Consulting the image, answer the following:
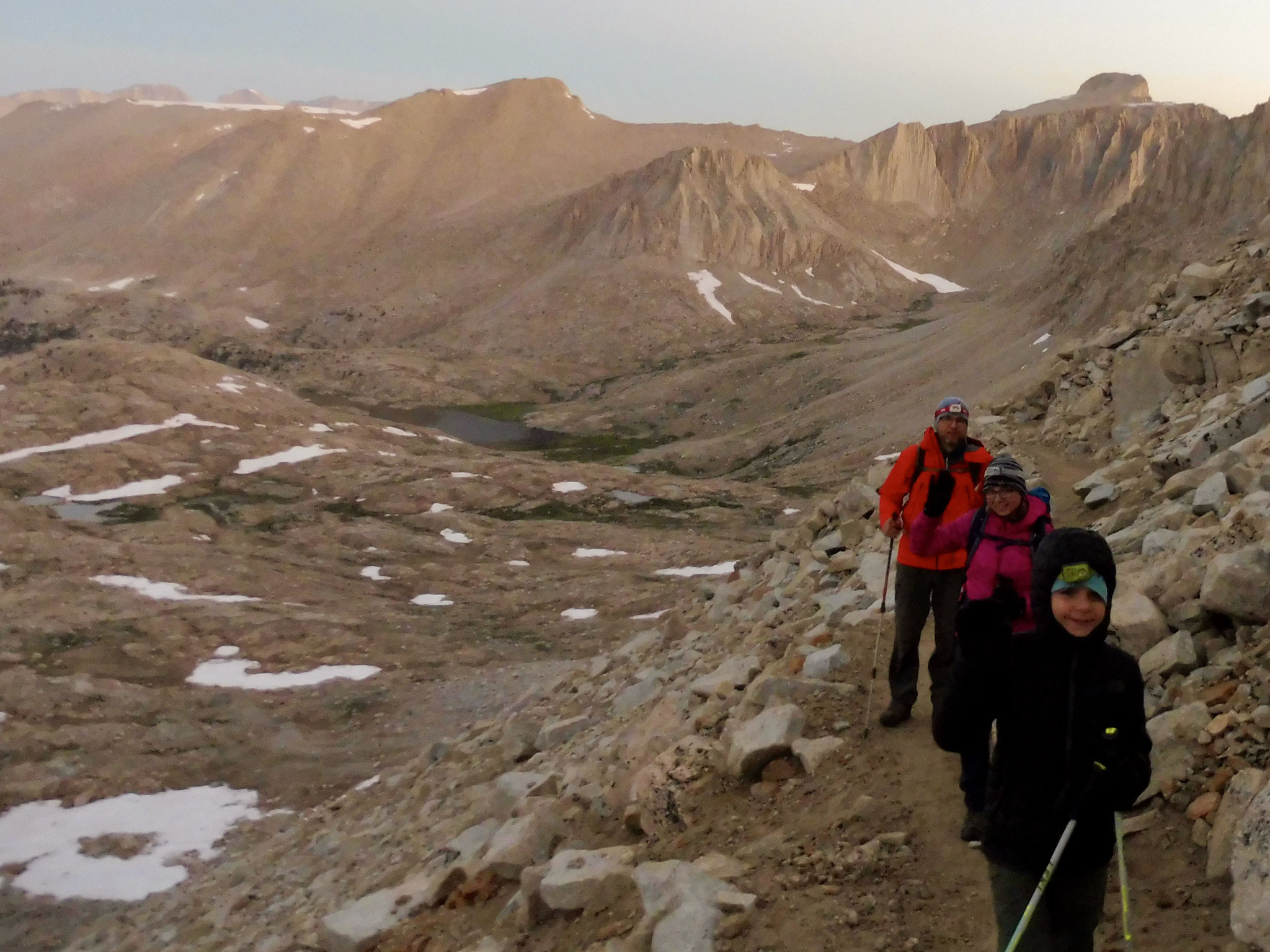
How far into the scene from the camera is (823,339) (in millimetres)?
97625

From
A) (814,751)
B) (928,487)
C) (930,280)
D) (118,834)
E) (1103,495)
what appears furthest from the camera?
(930,280)

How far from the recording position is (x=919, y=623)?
23.6ft

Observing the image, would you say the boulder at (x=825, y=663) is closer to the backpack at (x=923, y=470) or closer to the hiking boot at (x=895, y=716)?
the hiking boot at (x=895, y=716)

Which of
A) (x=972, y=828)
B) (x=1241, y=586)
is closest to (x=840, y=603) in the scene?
(x=1241, y=586)

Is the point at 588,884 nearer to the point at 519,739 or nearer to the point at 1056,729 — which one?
the point at 1056,729

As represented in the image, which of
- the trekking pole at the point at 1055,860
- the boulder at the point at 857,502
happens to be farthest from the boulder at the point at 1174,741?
the boulder at the point at 857,502

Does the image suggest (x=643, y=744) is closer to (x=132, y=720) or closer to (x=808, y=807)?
(x=808, y=807)

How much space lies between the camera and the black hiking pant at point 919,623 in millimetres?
7031

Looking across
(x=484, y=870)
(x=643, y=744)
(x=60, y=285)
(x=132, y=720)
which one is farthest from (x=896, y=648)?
(x=60, y=285)

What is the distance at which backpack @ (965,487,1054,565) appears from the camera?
17.2 ft

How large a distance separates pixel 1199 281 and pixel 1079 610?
44.8 feet

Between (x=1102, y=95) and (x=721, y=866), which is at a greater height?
(x=1102, y=95)

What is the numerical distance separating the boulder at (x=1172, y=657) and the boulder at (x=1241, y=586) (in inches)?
11.2

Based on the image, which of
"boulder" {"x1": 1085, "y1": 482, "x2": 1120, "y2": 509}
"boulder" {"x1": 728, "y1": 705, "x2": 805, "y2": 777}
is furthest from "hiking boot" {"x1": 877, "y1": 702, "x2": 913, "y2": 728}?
"boulder" {"x1": 1085, "y1": 482, "x2": 1120, "y2": 509}
